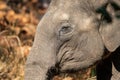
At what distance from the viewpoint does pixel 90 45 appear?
6.19 m

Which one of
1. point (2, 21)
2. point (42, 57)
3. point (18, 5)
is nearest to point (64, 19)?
point (42, 57)

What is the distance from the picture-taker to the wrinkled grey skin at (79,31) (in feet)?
20.0

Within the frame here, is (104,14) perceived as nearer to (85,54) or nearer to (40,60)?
(85,54)

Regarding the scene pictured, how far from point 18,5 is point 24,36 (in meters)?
4.42

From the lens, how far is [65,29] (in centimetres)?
618

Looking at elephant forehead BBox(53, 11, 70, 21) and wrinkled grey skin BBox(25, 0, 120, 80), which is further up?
elephant forehead BBox(53, 11, 70, 21)

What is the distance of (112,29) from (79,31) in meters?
0.32

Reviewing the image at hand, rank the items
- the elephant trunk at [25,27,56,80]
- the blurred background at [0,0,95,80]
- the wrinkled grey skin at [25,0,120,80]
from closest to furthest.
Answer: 1. the elephant trunk at [25,27,56,80]
2. the wrinkled grey skin at [25,0,120,80]
3. the blurred background at [0,0,95,80]

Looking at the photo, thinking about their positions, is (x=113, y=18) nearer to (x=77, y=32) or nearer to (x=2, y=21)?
(x=77, y=32)

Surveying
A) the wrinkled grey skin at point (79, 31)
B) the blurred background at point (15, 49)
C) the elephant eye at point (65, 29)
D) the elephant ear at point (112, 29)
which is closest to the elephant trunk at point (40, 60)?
the wrinkled grey skin at point (79, 31)

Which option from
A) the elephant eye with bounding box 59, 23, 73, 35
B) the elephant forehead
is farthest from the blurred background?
the elephant forehead

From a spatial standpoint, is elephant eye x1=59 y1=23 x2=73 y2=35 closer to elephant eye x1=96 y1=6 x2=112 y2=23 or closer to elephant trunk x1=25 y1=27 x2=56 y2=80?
elephant trunk x1=25 y1=27 x2=56 y2=80

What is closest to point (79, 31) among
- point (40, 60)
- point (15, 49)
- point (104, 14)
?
point (104, 14)

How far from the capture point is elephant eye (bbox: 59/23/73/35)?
20.1 feet
